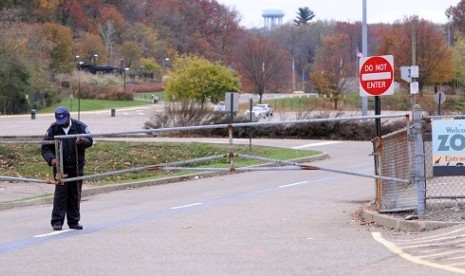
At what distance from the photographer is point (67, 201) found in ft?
41.7

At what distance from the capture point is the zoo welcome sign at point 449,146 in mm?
11688

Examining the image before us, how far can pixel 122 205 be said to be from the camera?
19.0 meters

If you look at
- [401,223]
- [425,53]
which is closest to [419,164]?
[401,223]

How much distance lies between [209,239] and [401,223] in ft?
8.59

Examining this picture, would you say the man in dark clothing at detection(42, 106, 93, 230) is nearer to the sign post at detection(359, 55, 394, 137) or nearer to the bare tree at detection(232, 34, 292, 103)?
the sign post at detection(359, 55, 394, 137)

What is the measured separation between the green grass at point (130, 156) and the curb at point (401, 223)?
50.9 feet

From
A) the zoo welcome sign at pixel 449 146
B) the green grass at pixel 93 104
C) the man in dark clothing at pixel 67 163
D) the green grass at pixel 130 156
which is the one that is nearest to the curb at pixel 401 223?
the zoo welcome sign at pixel 449 146

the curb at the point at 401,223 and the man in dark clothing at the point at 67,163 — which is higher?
the man in dark clothing at the point at 67,163

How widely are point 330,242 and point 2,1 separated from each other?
107m

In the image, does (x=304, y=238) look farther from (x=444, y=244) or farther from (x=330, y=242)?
(x=444, y=244)

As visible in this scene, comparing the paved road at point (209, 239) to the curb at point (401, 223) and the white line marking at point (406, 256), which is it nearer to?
the white line marking at point (406, 256)

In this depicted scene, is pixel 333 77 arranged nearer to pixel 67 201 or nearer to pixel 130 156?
pixel 130 156

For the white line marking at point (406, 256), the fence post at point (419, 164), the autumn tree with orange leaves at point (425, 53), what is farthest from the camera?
the autumn tree with orange leaves at point (425, 53)

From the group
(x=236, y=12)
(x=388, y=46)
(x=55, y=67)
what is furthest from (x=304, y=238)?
(x=236, y=12)
